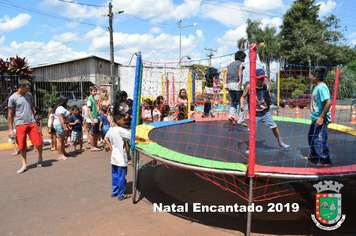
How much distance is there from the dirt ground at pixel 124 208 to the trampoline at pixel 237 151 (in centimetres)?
59

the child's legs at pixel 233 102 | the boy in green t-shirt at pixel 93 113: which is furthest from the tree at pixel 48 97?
the child's legs at pixel 233 102

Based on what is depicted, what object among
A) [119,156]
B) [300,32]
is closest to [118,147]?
[119,156]

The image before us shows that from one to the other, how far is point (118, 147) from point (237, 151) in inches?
63.3

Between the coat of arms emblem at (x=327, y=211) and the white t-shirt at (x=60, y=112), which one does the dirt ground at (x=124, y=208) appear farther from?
the white t-shirt at (x=60, y=112)

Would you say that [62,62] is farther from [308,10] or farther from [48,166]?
[308,10]

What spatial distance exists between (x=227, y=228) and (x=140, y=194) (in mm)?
1326

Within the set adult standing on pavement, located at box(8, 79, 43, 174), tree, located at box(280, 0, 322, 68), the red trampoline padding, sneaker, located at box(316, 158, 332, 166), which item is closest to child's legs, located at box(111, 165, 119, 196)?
the red trampoline padding

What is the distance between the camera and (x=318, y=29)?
26.1 metres

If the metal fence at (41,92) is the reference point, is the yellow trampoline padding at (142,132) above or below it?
below

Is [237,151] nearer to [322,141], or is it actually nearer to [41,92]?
[322,141]

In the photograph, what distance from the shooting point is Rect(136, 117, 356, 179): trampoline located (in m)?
2.53

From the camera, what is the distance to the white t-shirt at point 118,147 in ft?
10.3

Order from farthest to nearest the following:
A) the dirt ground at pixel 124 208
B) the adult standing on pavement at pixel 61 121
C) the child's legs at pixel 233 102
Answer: the adult standing on pavement at pixel 61 121
the child's legs at pixel 233 102
the dirt ground at pixel 124 208

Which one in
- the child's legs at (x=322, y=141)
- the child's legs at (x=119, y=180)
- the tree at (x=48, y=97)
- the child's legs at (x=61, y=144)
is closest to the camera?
the child's legs at (x=322, y=141)
